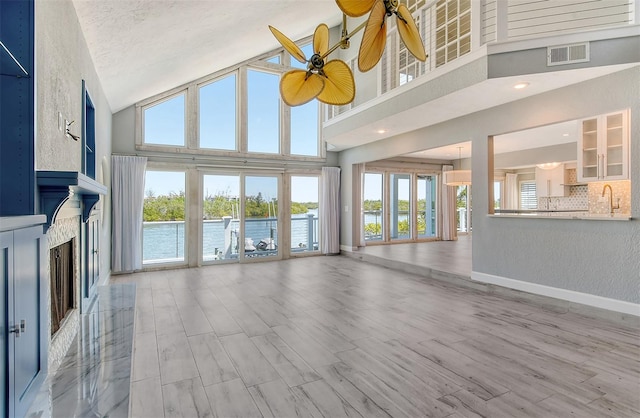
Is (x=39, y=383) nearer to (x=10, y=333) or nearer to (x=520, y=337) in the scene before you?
(x=10, y=333)

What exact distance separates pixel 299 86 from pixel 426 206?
825 centimetres

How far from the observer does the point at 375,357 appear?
2705 millimetres

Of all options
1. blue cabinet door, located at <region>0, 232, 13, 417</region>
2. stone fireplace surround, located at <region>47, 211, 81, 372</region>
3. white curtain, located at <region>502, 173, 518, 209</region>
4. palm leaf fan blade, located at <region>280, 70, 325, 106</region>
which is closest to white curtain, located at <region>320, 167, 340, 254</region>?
palm leaf fan blade, located at <region>280, 70, 325, 106</region>

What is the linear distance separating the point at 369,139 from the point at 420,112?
2.13 metres

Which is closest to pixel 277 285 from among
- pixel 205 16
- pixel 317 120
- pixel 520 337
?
pixel 520 337

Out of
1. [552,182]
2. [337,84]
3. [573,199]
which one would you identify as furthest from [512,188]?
[337,84]

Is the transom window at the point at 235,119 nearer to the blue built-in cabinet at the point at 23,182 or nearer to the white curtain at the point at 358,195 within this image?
the white curtain at the point at 358,195

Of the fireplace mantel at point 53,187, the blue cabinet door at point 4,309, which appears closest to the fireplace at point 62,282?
the fireplace mantel at point 53,187

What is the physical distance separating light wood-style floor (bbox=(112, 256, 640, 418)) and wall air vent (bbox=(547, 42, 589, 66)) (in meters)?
2.84

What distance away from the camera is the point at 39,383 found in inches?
72.8

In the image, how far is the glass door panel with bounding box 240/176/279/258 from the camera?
7480 millimetres

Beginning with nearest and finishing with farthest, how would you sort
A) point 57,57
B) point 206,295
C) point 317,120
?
point 57,57 < point 206,295 < point 317,120

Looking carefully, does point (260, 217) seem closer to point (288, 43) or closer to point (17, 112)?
point (288, 43)

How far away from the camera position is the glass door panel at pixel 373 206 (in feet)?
30.2
